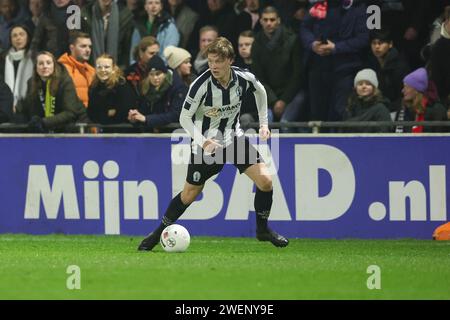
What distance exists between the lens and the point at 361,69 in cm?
1399

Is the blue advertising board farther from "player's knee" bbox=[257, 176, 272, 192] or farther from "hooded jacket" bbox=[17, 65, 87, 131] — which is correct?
"player's knee" bbox=[257, 176, 272, 192]

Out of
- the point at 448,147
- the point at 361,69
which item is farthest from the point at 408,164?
the point at 361,69

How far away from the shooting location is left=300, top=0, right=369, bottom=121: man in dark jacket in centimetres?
1391

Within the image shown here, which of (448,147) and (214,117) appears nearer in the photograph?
(214,117)

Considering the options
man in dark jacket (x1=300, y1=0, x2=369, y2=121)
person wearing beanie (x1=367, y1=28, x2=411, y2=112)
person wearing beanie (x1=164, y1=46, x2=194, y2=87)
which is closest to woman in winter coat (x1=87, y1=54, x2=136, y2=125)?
person wearing beanie (x1=164, y1=46, x2=194, y2=87)

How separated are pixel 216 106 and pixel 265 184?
3.07ft

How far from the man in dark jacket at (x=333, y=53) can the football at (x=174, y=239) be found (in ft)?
10.4

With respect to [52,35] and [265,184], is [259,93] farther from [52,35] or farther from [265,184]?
[52,35]

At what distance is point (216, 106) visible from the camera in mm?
11656

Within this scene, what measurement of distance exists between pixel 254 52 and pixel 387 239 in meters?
2.86

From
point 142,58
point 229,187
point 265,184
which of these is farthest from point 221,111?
point 142,58
